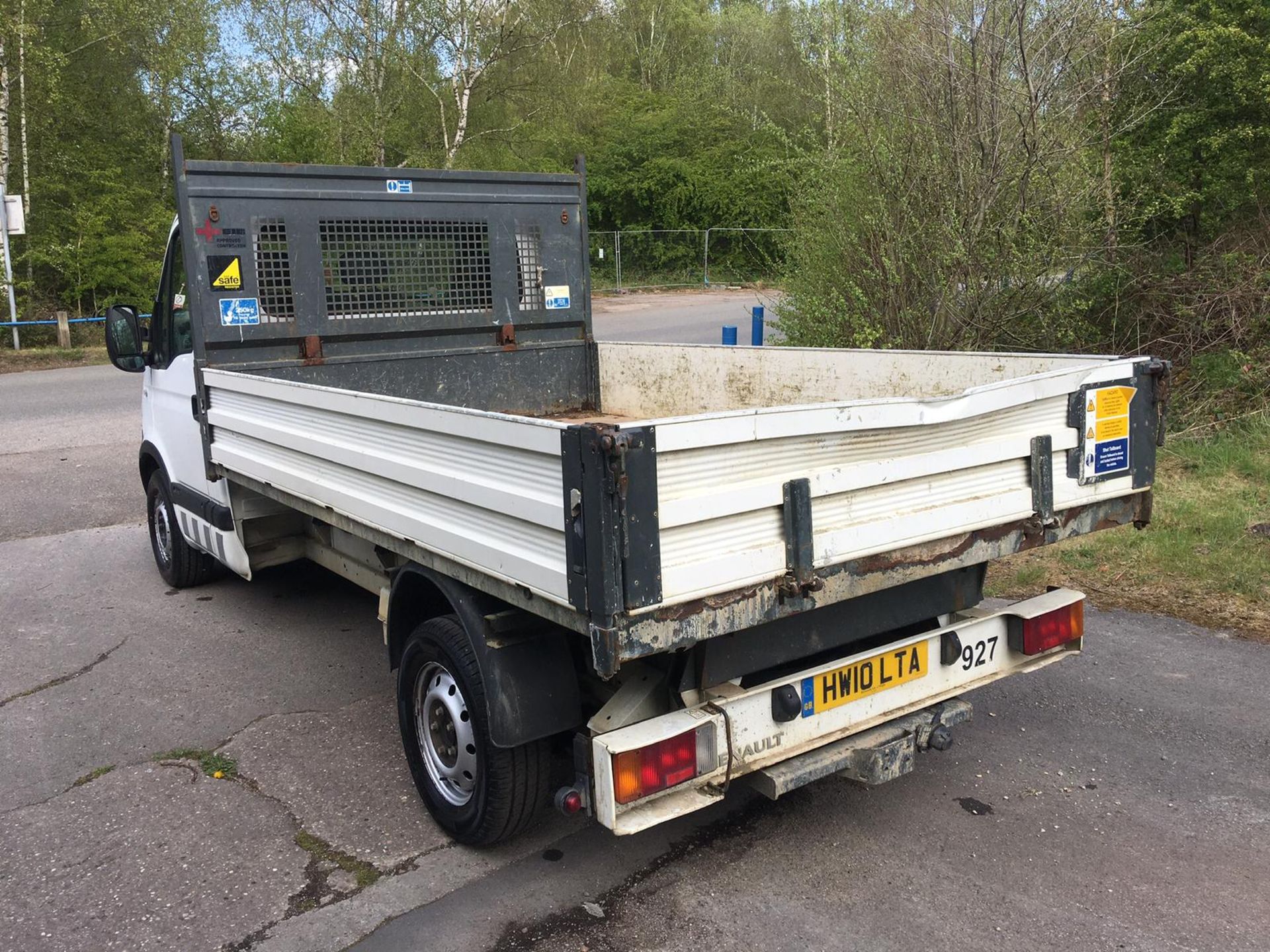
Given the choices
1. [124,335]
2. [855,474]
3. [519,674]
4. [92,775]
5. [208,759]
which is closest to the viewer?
[855,474]

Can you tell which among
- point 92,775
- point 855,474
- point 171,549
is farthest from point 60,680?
point 855,474

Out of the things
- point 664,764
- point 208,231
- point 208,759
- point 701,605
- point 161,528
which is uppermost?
point 208,231

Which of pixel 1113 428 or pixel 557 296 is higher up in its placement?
pixel 557 296

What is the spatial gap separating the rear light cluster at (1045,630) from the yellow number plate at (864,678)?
1.53 feet

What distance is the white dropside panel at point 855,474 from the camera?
2.67 metres

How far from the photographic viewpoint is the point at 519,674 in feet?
10.4

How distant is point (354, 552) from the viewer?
4664 millimetres

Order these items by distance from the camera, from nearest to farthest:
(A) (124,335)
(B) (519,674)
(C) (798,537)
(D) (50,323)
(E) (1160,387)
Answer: (C) (798,537)
(B) (519,674)
(E) (1160,387)
(A) (124,335)
(D) (50,323)

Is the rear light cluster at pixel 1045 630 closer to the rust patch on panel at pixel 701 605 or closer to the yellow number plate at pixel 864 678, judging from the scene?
the yellow number plate at pixel 864 678

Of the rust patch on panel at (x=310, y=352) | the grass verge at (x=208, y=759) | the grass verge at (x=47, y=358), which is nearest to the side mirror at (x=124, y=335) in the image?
the rust patch on panel at (x=310, y=352)

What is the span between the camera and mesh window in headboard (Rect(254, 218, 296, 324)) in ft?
16.9

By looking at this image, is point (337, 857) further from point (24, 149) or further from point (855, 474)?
point (24, 149)

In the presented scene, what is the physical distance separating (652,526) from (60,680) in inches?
148

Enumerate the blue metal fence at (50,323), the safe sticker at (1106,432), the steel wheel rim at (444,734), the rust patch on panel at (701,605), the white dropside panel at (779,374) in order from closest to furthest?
the rust patch on panel at (701,605) → the steel wheel rim at (444,734) → the safe sticker at (1106,432) → the white dropside panel at (779,374) → the blue metal fence at (50,323)
